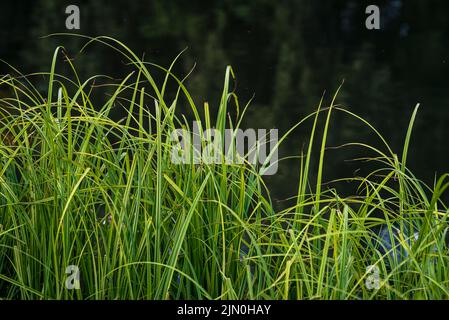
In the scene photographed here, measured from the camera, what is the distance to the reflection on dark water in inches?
163

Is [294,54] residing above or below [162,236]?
above

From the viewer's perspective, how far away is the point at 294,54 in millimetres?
4203

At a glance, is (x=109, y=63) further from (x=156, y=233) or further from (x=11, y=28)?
(x=156, y=233)

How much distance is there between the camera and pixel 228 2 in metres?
4.18

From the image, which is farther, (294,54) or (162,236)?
(294,54)

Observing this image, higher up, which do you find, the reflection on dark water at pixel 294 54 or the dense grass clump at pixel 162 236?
the reflection on dark water at pixel 294 54

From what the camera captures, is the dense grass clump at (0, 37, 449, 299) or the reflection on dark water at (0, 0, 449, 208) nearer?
the dense grass clump at (0, 37, 449, 299)

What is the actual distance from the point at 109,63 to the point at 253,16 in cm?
80

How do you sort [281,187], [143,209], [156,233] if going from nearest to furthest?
[156,233] < [143,209] < [281,187]

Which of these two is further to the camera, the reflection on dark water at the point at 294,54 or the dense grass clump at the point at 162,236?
the reflection on dark water at the point at 294,54

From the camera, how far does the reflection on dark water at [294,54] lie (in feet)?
13.6

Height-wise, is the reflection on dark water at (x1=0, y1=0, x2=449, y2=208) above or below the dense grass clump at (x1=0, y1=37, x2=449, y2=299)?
above

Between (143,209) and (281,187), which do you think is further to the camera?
(281,187)
